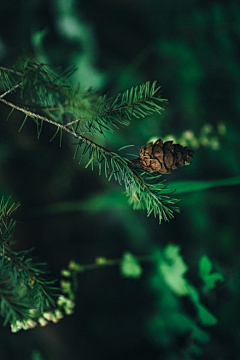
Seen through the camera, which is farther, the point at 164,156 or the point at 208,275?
the point at 208,275

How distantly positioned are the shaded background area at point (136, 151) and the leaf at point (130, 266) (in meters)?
0.03

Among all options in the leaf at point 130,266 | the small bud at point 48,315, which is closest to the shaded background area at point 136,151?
the leaf at point 130,266

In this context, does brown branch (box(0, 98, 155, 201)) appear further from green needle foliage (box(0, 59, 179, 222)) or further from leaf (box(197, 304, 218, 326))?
leaf (box(197, 304, 218, 326))

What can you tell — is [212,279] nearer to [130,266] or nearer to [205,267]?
[205,267]

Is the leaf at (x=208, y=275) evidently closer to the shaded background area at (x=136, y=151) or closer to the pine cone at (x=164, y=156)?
the shaded background area at (x=136, y=151)

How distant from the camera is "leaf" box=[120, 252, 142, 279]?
80 centimetres

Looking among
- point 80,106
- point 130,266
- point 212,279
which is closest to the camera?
point 80,106

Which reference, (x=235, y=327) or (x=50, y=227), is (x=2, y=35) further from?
(x=235, y=327)

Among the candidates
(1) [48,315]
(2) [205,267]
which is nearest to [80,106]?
(1) [48,315]

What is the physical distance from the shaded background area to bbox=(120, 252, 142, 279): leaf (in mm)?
35

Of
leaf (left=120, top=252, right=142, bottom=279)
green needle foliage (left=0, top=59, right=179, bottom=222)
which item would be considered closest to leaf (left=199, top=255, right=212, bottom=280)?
leaf (left=120, top=252, right=142, bottom=279)

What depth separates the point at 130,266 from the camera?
0.80 meters

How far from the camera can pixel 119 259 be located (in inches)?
32.7

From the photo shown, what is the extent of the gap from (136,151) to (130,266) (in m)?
0.35
